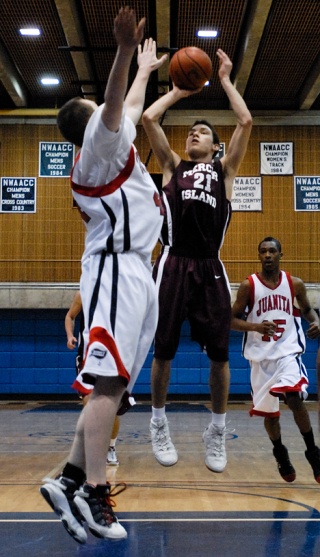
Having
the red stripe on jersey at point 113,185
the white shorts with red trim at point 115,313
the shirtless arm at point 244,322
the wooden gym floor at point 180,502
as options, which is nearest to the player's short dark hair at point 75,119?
the red stripe on jersey at point 113,185

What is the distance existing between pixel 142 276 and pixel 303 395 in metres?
2.89

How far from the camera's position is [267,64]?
42.7ft

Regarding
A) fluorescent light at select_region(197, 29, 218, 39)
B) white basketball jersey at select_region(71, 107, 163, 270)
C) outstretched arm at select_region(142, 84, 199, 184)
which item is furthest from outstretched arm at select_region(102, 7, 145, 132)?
fluorescent light at select_region(197, 29, 218, 39)

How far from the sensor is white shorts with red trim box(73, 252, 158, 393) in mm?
2693

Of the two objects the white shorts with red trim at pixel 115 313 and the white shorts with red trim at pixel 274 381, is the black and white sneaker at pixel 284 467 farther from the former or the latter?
the white shorts with red trim at pixel 115 313

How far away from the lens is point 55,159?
598 inches

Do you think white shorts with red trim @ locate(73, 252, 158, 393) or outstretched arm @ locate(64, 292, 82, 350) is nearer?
white shorts with red trim @ locate(73, 252, 158, 393)

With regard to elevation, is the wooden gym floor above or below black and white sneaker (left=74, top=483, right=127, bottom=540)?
below

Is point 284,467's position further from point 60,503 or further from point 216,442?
point 60,503

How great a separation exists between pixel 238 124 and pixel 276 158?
11.2 metres

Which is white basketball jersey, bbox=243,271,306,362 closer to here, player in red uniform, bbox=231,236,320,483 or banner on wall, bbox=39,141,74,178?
player in red uniform, bbox=231,236,320,483

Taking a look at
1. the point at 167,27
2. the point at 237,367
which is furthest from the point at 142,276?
the point at 237,367

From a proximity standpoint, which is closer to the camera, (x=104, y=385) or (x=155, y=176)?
(x=104, y=385)

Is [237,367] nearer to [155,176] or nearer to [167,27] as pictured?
[155,176]
